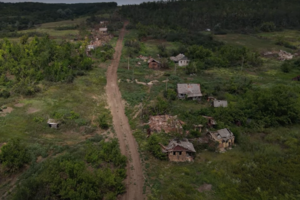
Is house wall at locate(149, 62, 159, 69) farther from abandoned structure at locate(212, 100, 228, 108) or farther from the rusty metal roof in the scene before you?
abandoned structure at locate(212, 100, 228, 108)

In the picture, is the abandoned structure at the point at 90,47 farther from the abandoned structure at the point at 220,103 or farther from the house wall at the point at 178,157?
the house wall at the point at 178,157

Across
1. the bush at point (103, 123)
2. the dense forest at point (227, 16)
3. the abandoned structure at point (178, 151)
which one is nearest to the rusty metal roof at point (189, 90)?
the bush at point (103, 123)

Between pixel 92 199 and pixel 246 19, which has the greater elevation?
pixel 246 19

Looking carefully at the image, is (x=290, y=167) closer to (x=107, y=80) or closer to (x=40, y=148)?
(x=40, y=148)

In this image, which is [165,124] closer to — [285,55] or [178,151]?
[178,151]

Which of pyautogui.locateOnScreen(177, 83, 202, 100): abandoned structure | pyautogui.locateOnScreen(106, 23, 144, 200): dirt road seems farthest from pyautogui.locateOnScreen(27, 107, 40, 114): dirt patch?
pyautogui.locateOnScreen(177, 83, 202, 100): abandoned structure

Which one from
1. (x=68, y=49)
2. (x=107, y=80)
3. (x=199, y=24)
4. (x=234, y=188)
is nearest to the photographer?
(x=234, y=188)

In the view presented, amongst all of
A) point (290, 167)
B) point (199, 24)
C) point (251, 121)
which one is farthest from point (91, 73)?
point (199, 24)
